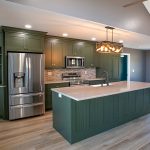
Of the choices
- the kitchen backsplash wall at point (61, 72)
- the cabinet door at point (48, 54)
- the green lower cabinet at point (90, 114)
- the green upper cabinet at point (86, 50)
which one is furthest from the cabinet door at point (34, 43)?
the green lower cabinet at point (90, 114)

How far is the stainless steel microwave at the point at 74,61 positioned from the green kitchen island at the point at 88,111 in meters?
2.19

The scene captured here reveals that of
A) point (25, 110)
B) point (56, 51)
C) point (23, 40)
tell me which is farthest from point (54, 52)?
point (25, 110)

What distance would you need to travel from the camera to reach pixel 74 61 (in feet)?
17.9

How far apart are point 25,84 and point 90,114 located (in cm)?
207

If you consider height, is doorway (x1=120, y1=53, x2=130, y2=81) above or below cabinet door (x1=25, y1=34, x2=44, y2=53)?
below

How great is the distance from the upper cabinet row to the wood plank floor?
212cm

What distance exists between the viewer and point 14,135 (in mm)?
3088

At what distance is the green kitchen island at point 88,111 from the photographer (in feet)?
8.88

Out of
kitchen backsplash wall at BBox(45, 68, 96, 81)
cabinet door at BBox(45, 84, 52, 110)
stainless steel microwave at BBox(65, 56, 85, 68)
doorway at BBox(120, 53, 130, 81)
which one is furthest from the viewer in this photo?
doorway at BBox(120, 53, 130, 81)

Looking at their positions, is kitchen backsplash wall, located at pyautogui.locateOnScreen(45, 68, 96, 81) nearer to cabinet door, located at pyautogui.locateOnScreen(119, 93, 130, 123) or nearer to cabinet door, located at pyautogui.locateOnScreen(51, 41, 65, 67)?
cabinet door, located at pyautogui.locateOnScreen(51, 41, 65, 67)

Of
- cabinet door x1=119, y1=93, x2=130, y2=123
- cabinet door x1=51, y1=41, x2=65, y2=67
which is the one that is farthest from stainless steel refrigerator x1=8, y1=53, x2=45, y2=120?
cabinet door x1=119, y1=93, x2=130, y2=123

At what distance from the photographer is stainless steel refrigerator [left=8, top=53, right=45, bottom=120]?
3902 mm

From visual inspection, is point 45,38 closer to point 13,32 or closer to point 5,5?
point 13,32

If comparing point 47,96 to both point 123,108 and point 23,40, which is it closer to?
point 23,40
